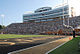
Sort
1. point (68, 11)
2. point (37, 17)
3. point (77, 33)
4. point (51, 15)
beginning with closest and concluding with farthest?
1. point (77, 33)
2. point (68, 11)
3. point (51, 15)
4. point (37, 17)

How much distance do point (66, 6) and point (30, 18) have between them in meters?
41.9

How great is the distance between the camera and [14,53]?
9633 millimetres

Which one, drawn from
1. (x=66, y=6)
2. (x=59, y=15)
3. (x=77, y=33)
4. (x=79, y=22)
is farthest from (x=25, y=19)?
(x=77, y=33)

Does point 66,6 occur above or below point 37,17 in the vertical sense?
above

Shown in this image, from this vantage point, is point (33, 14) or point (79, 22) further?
point (33, 14)

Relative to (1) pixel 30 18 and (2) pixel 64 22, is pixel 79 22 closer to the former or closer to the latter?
(2) pixel 64 22

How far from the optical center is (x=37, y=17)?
111 meters

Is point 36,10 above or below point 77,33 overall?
above

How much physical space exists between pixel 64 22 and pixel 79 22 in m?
9.81

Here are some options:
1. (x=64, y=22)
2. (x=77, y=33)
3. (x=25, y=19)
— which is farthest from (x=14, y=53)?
(x=25, y=19)

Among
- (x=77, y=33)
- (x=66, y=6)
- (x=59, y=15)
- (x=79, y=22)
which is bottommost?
(x=77, y=33)

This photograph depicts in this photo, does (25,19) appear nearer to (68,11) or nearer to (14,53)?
(68,11)

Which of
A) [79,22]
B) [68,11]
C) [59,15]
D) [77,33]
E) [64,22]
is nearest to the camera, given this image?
[77,33]

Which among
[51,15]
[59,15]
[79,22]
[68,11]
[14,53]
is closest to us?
[14,53]
